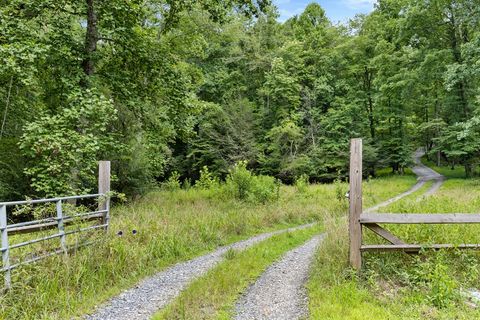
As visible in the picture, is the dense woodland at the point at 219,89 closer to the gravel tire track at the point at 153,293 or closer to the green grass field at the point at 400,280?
the gravel tire track at the point at 153,293

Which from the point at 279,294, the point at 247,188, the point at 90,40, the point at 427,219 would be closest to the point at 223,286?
the point at 279,294

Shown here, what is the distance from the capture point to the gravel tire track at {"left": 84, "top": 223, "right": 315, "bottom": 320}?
15.4 feet

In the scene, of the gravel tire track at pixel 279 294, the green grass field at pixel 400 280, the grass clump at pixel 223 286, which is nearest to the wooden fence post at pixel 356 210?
the green grass field at pixel 400 280

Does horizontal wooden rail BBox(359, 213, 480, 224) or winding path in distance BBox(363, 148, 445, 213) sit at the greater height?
horizontal wooden rail BBox(359, 213, 480, 224)

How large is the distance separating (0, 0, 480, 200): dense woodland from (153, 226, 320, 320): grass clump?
4.59 meters

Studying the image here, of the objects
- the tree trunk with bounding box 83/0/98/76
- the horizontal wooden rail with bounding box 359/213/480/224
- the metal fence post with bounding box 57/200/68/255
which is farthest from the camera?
the tree trunk with bounding box 83/0/98/76

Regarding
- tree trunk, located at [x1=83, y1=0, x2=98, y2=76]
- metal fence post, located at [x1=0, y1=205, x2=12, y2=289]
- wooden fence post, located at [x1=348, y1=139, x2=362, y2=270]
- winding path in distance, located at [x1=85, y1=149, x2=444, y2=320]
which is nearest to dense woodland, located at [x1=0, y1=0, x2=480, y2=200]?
tree trunk, located at [x1=83, y1=0, x2=98, y2=76]

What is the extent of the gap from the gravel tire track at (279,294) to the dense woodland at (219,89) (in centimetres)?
533

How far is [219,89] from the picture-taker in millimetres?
32375

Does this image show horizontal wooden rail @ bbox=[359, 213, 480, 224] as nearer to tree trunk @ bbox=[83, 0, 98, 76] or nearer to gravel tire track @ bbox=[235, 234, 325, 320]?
gravel tire track @ bbox=[235, 234, 325, 320]

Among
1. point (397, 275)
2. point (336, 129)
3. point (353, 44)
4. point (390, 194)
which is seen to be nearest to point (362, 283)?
point (397, 275)

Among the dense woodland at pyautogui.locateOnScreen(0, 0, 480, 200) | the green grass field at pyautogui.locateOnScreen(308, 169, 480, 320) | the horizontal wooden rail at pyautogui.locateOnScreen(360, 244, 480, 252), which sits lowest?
the green grass field at pyautogui.locateOnScreen(308, 169, 480, 320)

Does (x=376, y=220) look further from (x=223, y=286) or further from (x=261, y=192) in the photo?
(x=261, y=192)

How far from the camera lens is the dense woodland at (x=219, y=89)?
373 inches
